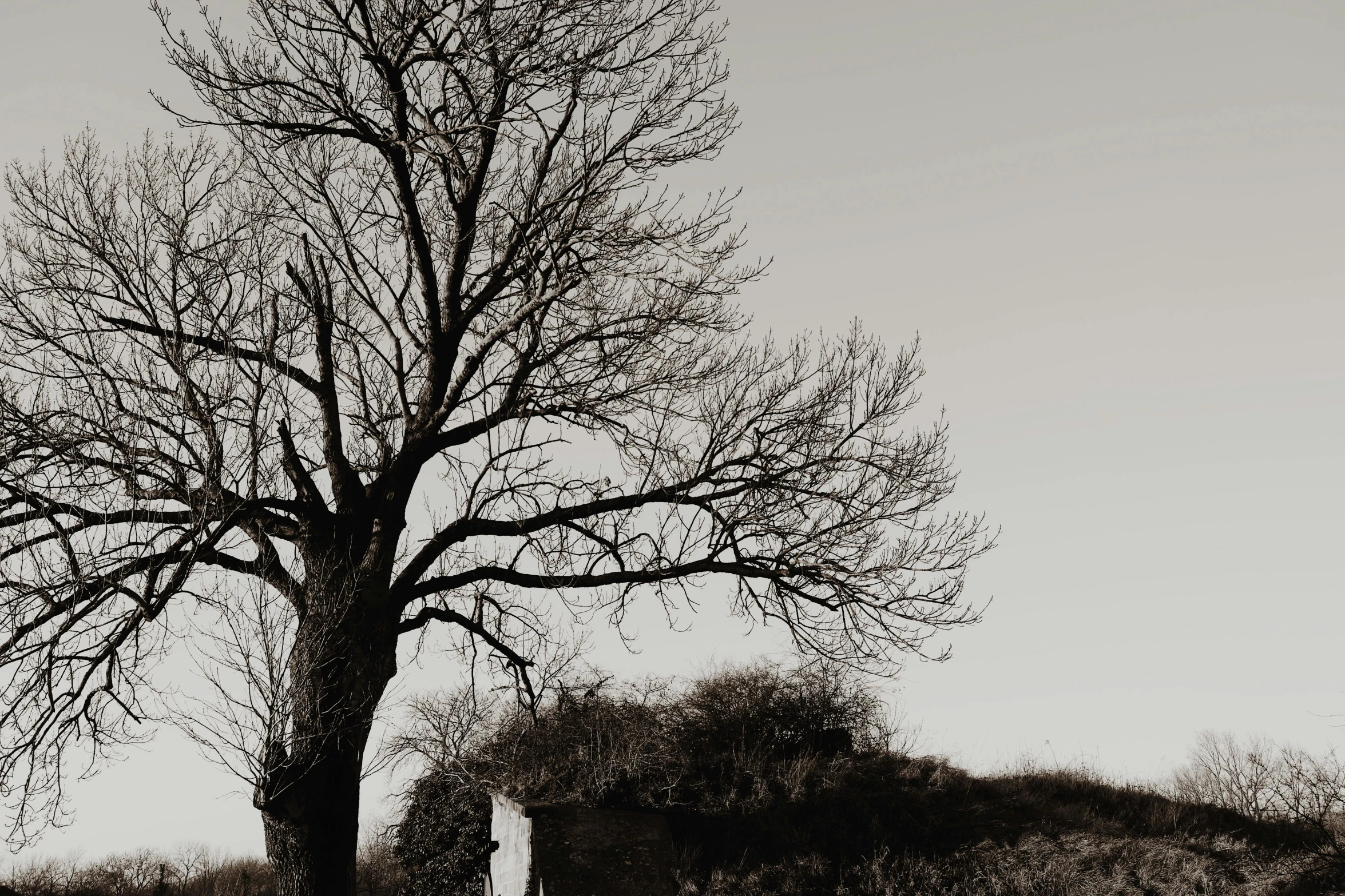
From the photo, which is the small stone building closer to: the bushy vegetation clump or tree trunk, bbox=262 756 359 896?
the bushy vegetation clump

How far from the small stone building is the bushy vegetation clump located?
1.40ft

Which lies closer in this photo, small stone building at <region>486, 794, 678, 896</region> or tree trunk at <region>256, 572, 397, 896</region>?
tree trunk at <region>256, 572, 397, 896</region>

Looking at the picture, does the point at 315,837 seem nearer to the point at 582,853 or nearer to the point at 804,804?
the point at 582,853

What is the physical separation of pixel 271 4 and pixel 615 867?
37.9 feet

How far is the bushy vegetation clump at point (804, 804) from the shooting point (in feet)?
42.2

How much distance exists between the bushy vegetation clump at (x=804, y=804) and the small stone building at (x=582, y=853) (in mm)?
428

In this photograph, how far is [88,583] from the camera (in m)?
10.1

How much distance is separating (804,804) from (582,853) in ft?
10.9

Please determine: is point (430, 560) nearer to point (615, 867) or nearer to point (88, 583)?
point (88, 583)

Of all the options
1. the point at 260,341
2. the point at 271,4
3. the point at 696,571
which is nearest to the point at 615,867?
the point at 696,571

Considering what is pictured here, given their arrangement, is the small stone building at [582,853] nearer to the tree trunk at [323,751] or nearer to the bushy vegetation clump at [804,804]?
the bushy vegetation clump at [804,804]

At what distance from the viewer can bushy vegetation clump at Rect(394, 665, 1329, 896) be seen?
12.9 m

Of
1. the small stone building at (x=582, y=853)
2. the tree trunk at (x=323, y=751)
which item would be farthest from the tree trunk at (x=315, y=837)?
the small stone building at (x=582, y=853)

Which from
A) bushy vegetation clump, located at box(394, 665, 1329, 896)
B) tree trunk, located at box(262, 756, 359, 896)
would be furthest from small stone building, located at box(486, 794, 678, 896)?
tree trunk, located at box(262, 756, 359, 896)
